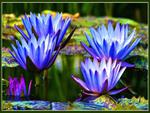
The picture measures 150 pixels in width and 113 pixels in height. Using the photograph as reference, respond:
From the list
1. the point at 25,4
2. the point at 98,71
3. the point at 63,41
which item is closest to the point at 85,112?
the point at 98,71

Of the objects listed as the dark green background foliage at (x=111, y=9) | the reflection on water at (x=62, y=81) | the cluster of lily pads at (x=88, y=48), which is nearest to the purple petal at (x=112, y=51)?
the cluster of lily pads at (x=88, y=48)

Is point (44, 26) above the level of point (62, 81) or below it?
above

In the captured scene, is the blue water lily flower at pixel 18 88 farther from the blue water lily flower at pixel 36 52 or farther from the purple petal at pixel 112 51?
the purple petal at pixel 112 51

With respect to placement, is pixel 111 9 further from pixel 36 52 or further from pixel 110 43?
pixel 36 52

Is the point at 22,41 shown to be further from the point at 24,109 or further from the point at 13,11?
the point at 13,11

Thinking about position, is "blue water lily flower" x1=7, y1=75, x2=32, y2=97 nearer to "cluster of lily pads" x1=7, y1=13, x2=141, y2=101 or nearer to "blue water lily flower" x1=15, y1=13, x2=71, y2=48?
"cluster of lily pads" x1=7, y1=13, x2=141, y2=101

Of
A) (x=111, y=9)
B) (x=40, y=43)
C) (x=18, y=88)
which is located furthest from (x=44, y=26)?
(x=111, y=9)
